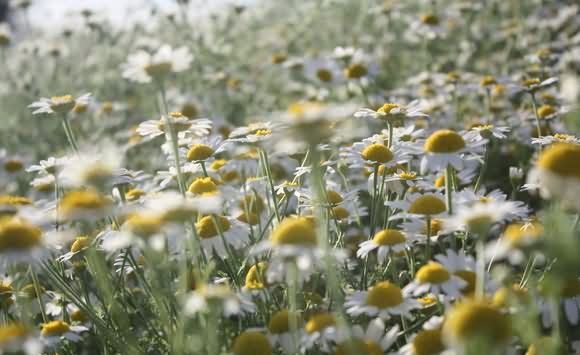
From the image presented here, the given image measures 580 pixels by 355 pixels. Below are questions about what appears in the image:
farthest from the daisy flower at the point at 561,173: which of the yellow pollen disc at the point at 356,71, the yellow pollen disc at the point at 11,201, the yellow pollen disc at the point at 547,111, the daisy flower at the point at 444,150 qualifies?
the yellow pollen disc at the point at 356,71

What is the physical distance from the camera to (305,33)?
9.27m

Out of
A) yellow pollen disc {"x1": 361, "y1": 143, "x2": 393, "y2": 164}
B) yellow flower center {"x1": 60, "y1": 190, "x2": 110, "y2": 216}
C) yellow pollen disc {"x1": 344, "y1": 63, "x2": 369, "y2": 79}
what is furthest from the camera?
yellow pollen disc {"x1": 344, "y1": 63, "x2": 369, "y2": 79}

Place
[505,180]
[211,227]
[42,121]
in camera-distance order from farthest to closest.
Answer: [42,121]
[505,180]
[211,227]

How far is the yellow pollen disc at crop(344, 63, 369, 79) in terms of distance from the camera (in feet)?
17.0

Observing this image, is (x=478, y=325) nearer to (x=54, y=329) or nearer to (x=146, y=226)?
(x=146, y=226)

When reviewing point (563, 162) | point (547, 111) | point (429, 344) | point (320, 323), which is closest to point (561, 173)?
point (563, 162)

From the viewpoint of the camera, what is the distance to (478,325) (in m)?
1.58

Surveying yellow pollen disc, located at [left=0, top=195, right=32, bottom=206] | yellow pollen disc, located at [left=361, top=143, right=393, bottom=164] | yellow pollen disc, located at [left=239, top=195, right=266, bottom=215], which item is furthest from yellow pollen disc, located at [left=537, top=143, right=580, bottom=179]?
yellow pollen disc, located at [left=0, top=195, right=32, bottom=206]

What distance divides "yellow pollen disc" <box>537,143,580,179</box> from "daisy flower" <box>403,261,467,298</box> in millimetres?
449

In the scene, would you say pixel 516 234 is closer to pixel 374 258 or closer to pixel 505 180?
pixel 374 258

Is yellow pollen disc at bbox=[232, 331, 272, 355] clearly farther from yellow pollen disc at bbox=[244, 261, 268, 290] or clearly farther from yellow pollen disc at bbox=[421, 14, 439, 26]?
yellow pollen disc at bbox=[421, 14, 439, 26]

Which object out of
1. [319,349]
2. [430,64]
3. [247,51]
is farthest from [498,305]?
[247,51]

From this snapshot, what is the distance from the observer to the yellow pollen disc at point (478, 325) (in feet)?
5.16

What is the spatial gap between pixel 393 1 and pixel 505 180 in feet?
13.9
